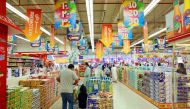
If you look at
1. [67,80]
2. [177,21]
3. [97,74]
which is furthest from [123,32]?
[177,21]

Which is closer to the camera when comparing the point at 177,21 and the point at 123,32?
the point at 177,21

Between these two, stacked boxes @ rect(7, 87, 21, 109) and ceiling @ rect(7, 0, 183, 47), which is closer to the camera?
stacked boxes @ rect(7, 87, 21, 109)

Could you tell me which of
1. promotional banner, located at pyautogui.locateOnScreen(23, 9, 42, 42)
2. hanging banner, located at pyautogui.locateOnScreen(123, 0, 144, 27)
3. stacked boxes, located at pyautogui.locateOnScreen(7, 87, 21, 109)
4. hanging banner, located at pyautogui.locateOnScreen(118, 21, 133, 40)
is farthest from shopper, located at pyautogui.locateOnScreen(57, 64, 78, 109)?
hanging banner, located at pyautogui.locateOnScreen(118, 21, 133, 40)

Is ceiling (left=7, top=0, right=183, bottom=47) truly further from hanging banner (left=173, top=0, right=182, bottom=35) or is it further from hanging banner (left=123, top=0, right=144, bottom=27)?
hanging banner (left=173, top=0, right=182, bottom=35)

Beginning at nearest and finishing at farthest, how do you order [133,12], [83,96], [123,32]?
1. [83,96]
2. [133,12]
3. [123,32]

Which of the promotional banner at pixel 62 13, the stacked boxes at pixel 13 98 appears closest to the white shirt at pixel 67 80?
the stacked boxes at pixel 13 98

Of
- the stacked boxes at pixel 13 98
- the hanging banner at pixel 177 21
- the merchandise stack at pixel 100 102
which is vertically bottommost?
the merchandise stack at pixel 100 102

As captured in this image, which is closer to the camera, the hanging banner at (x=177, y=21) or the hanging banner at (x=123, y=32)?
the hanging banner at (x=177, y=21)

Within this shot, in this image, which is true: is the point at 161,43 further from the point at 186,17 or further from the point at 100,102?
the point at 186,17

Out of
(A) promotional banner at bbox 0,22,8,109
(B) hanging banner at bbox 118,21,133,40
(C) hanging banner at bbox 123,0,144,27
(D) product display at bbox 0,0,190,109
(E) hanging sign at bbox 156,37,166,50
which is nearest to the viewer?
(A) promotional banner at bbox 0,22,8,109

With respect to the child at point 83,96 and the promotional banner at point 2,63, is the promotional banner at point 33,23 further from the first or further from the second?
the promotional banner at point 2,63

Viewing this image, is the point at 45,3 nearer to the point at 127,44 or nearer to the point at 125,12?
the point at 125,12

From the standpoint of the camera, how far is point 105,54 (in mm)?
38469

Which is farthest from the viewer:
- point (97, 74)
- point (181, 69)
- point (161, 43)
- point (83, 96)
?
point (161, 43)
